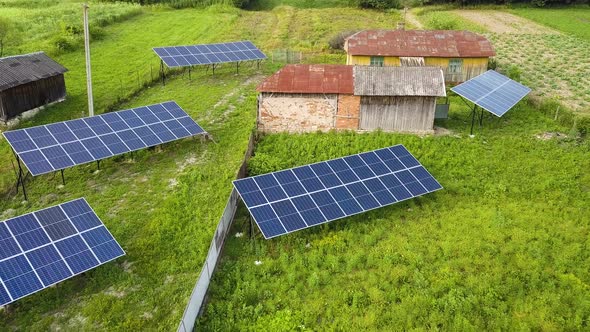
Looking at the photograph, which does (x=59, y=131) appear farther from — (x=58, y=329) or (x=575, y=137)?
(x=575, y=137)

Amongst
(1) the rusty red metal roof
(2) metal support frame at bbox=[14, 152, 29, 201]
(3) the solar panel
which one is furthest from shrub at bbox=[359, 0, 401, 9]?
(2) metal support frame at bbox=[14, 152, 29, 201]

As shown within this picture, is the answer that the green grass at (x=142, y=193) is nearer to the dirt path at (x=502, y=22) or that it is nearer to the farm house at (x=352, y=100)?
the farm house at (x=352, y=100)

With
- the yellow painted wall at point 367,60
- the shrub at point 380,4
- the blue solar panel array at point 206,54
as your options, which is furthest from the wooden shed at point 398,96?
the shrub at point 380,4

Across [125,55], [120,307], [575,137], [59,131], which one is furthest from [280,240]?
[125,55]

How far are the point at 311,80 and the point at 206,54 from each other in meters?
13.5

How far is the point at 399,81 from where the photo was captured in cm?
2656

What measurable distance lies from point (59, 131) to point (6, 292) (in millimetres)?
10065

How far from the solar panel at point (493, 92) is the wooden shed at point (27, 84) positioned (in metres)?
24.6

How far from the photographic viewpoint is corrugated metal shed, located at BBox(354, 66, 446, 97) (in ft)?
85.8

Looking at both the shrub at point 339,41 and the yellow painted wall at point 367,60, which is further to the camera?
the shrub at point 339,41

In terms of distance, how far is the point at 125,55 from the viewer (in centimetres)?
4153

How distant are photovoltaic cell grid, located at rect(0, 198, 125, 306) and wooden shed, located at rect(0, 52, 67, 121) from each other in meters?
14.0

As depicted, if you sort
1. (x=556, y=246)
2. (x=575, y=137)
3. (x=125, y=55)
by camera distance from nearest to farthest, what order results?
(x=556, y=246) → (x=575, y=137) → (x=125, y=55)

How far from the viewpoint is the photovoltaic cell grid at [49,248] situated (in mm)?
14492
